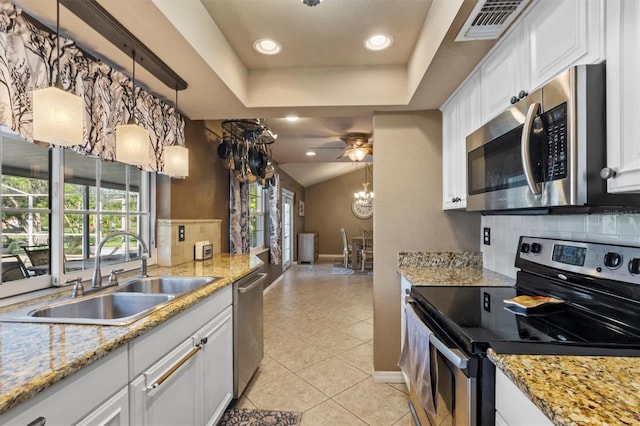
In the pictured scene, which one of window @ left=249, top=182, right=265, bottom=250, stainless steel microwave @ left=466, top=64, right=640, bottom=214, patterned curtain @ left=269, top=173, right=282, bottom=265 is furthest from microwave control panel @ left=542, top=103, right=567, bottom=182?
patterned curtain @ left=269, top=173, right=282, bottom=265

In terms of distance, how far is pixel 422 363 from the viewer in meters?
1.32

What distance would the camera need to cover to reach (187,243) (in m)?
2.48

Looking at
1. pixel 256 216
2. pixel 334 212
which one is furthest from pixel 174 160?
pixel 334 212

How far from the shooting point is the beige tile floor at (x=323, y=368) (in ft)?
6.45

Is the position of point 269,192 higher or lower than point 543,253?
higher

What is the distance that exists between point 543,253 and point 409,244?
94 centimetres

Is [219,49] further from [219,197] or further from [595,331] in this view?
[595,331]

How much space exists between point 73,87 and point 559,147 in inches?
78.4

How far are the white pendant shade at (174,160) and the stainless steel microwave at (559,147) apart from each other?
6.04 ft

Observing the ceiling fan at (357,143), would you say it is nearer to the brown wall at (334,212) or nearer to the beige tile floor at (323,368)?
the beige tile floor at (323,368)

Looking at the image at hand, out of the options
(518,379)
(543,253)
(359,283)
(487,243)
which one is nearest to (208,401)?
(518,379)

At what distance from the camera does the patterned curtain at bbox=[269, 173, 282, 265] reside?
5.76m

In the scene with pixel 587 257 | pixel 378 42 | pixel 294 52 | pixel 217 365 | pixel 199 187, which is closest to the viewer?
pixel 587 257

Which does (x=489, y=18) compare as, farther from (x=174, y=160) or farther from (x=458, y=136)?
(x=174, y=160)
